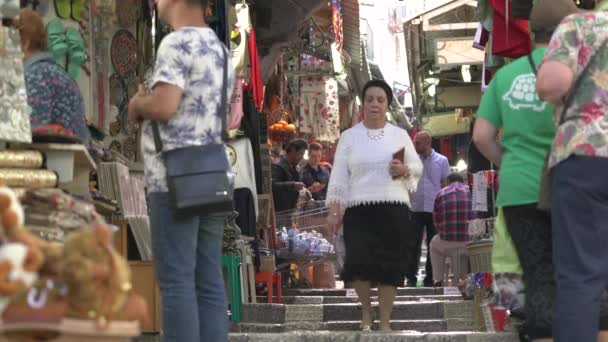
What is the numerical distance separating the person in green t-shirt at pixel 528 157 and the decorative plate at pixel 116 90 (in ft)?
13.3

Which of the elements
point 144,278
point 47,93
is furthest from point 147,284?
point 47,93

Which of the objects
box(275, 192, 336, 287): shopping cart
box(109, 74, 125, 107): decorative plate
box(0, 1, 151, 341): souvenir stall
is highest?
box(109, 74, 125, 107): decorative plate

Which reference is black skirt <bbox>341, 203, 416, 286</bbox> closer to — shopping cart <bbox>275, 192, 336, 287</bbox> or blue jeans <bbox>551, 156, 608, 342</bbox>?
shopping cart <bbox>275, 192, 336, 287</bbox>

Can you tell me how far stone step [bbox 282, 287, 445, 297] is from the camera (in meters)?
14.5

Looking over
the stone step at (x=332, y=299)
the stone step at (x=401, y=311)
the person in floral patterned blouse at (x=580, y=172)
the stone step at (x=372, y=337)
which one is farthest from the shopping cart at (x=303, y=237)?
the person in floral patterned blouse at (x=580, y=172)

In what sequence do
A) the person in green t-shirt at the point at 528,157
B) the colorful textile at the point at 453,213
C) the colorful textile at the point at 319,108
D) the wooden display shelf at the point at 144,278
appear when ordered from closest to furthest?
the person in green t-shirt at the point at 528,157
the wooden display shelf at the point at 144,278
the colorful textile at the point at 453,213
the colorful textile at the point at 319,108

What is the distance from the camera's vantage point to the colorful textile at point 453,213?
1536 cm

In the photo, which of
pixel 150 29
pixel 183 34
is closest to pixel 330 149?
pixel 150 29

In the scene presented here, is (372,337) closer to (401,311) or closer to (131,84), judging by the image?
(131,84)

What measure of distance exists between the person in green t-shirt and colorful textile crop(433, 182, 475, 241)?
8.39m

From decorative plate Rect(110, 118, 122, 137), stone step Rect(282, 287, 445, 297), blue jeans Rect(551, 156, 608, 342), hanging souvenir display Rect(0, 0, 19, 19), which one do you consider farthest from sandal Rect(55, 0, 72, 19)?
stone step Rect(282, 287, 445, 297)

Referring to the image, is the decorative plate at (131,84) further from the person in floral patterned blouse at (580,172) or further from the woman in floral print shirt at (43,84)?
the person in floral patterned blouse at (580,172)

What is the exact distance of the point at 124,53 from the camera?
34.2ft

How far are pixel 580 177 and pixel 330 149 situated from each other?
20.0 m
